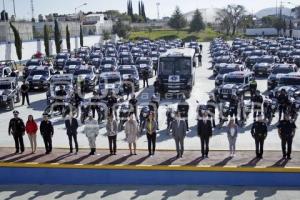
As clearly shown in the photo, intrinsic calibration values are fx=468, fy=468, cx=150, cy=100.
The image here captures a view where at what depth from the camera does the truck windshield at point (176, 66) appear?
28.9 metres

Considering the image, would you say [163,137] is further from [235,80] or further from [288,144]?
[235,80]

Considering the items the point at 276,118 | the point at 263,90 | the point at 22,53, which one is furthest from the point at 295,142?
the point at 22,53

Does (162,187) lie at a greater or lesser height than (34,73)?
lesser

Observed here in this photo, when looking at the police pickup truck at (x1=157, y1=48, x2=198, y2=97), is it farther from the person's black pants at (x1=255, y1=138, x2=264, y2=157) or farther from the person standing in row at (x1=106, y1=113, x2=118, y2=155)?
the person's black pants at (x1=255, y1=138, x2=264, y2=157)

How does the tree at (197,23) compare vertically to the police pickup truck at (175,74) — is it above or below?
above

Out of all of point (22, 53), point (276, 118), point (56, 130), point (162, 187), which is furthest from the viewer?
point (22, 53)

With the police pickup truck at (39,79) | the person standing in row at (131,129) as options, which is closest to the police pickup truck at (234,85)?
the person standing in row at (131,129)

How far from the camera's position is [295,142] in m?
17.8

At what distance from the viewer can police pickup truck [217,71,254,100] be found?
26.7 metres

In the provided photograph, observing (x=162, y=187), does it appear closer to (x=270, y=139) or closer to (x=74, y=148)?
(x=74, y=148)

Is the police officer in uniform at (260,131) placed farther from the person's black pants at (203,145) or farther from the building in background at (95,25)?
the building in background at (95,25)

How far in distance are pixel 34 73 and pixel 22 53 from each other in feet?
89.0

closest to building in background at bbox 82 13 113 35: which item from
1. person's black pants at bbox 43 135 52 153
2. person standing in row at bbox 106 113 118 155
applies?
person's black pants at bbox 43 135 52 153

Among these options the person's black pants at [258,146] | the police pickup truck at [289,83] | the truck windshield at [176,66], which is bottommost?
the person's black pants at [258,146]
